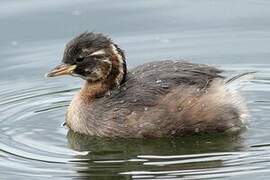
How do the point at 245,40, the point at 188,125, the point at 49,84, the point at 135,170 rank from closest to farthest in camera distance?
the point at 135,170 → the point at 188,125 → the point at 49,84 → the point at 245,40

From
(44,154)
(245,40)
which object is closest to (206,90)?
(44,154)

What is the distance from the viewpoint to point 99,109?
437 inches

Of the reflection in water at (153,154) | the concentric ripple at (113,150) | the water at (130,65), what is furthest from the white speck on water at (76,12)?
the reflection in water at (153,154)

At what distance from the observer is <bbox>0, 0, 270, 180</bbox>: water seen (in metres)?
9.99

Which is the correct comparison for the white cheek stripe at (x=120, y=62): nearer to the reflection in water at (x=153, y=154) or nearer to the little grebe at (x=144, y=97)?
the little grebe at (x=144, y=97)

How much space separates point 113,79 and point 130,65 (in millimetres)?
A: 1916

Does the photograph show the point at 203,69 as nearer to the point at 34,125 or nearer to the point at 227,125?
the point at 227,125

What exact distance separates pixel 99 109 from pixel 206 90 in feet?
3.75

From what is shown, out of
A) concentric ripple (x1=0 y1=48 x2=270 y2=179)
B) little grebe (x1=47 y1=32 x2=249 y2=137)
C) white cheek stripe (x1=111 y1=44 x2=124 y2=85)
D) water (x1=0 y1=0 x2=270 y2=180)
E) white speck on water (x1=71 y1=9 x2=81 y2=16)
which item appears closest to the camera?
concentric ripple (x1=0 y1=48 x2=270 y2=179)

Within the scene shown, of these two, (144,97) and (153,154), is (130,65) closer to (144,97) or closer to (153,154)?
(144,97)

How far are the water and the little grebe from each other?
0.47ft

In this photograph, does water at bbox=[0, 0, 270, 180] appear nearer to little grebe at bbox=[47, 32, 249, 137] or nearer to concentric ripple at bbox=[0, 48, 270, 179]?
concentric ripple at bbox=[0, 48, 270, 179]

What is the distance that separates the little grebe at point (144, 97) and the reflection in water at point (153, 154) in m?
0.11

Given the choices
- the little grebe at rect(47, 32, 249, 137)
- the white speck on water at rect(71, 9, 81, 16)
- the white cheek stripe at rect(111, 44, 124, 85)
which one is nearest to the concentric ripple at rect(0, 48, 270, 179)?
the little grebe at rect(47, 32, 249, 137)
